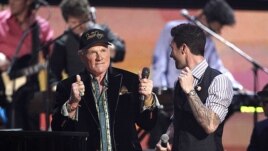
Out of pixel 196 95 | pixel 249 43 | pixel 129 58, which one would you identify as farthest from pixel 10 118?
pixel 196 95

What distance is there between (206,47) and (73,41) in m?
1.52

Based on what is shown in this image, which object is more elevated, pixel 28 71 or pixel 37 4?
pixel 37 4

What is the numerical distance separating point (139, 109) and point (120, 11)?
15.7 feet

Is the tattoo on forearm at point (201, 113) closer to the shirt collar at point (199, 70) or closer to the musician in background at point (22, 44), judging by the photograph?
the shirt collar at point (199, 70)

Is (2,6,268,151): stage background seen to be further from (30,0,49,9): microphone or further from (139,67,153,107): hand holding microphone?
(139,67,153,107): hand holding microphone

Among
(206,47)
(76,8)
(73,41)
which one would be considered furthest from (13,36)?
(206,47)

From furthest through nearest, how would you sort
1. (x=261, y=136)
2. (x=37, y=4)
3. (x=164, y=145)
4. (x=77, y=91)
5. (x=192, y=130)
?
1. (x=37, y=4)
2. (x=261, y=136)
3. (x=192, y=130)
4. (x=164, y=145)
5. (x=77, y=91)

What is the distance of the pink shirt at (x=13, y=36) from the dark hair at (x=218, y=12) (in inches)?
73.1

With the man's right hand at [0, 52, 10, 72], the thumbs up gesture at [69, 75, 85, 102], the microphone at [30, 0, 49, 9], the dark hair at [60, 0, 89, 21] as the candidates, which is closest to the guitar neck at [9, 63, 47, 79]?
the man's right hand at [0, 52, 10, 72]

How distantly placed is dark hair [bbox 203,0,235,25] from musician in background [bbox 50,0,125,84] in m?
1.08

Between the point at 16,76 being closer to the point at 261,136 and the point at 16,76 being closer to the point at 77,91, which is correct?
the point at 261,136

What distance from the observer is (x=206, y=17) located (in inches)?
467

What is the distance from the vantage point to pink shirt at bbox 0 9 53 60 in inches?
471

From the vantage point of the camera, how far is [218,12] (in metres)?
11.8
